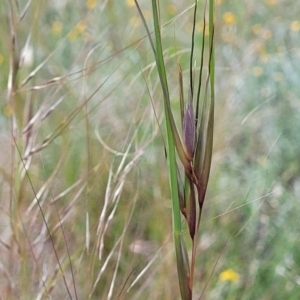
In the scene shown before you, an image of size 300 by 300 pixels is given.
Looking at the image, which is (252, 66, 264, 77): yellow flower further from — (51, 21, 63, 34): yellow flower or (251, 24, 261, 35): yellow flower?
(51, 21, 63, 34): yellow flower

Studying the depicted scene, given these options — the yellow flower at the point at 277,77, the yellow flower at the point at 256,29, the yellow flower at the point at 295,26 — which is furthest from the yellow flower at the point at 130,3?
the yellow flower at the point at 277,77

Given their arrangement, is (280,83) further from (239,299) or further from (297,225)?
(239,299)

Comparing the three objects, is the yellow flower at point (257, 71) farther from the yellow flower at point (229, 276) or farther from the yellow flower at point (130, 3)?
the yellow flower at point (229, 276)

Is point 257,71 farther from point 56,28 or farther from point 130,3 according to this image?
point 56,28

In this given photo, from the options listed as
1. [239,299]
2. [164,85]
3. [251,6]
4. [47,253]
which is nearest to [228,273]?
[239,299]

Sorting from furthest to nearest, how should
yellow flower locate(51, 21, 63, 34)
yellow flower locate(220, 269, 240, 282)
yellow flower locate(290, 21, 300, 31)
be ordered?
yellow flower locate(51, 21, 63, 34)
yellow flower locate(290, 21, 300, 31)
yellow flower locate(220, 269, 240, 282)

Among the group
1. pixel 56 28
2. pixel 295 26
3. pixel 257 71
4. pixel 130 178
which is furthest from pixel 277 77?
pixel 56 28

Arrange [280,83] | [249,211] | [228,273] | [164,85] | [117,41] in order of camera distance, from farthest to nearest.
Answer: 1. [117,41]
2. [280,83]
3. [249,211]
4. [228,273]
5. [164,85]

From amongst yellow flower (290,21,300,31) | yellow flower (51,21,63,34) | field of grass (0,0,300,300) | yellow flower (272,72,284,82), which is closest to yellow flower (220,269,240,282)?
field of grass (0,0,300,300)
